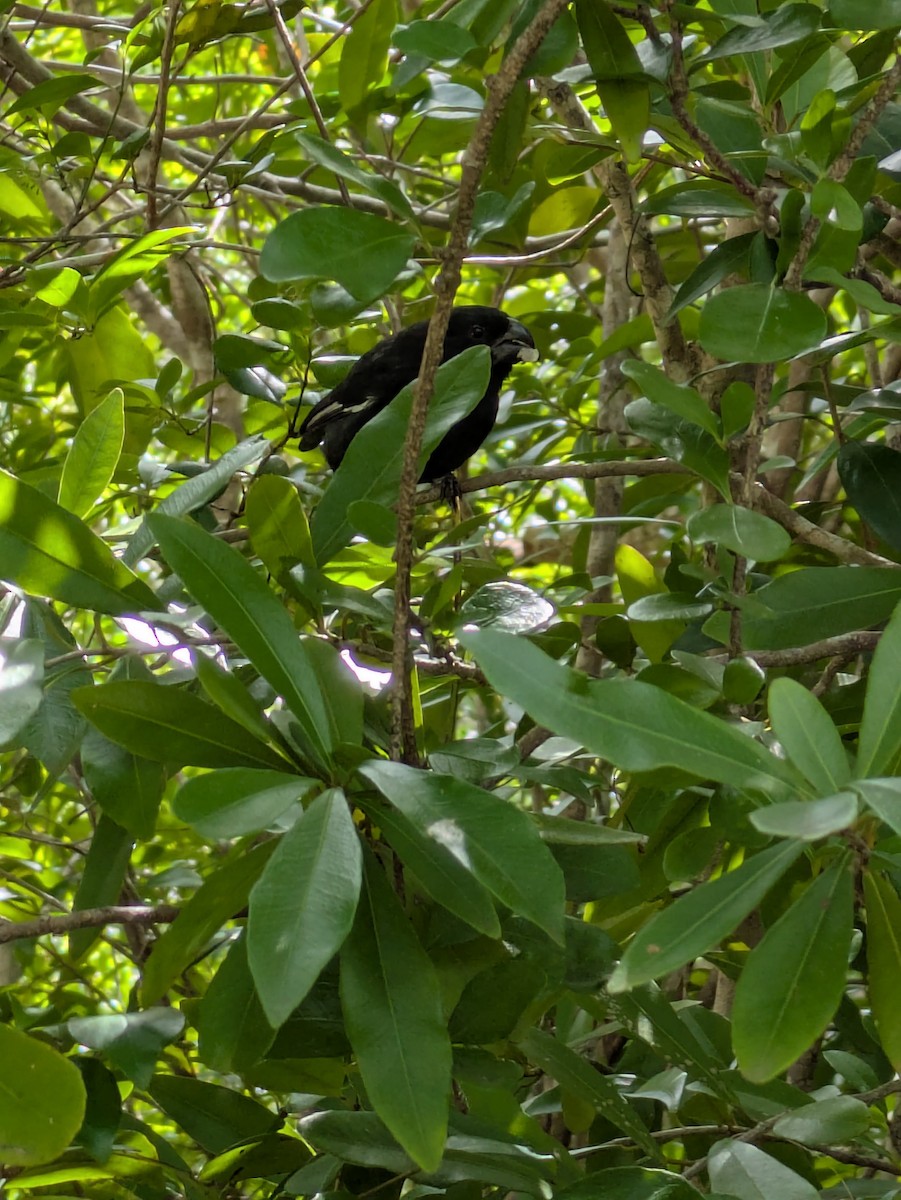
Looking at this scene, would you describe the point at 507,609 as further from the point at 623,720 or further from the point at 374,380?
the point at 374,380

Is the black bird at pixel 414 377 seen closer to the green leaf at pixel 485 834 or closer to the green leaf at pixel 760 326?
the green leaf at pixel 760 326

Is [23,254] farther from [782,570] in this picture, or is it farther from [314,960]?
[314,960]

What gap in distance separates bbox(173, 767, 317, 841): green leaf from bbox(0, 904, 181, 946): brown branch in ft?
1.00

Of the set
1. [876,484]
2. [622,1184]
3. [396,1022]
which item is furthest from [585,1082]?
[876,484]

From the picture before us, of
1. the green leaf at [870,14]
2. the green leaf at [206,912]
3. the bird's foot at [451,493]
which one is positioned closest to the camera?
the green leaf at [206,912]

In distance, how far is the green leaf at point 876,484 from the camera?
136 cm

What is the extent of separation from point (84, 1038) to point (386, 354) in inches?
69.6

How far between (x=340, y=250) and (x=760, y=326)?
0.32 meters

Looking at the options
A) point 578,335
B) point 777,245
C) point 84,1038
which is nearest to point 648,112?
point 777,245

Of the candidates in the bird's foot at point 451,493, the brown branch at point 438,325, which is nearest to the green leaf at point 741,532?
the brown branch at point 438,325

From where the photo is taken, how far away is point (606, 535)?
2.26m

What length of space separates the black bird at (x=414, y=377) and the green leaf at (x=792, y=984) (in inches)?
70.9

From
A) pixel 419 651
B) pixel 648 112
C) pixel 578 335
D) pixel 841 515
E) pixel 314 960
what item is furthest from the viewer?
pixel 578 335

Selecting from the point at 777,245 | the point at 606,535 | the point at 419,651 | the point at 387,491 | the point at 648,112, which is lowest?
the point at 606,535
